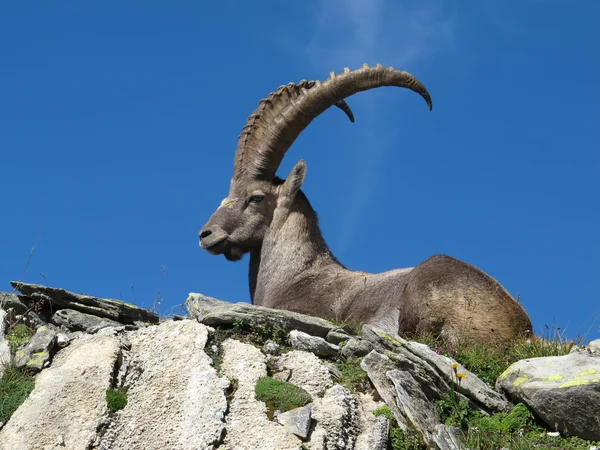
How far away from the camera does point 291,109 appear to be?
14797mm

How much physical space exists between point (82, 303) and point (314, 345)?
9.40ft

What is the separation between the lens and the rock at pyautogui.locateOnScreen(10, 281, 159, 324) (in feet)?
32.6

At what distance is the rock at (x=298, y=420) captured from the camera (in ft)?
24.1

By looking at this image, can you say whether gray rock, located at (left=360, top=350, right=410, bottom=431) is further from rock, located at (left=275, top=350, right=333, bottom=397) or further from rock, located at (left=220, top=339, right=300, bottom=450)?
rock, located at (left=220, top=339, right=300, bottom=450)

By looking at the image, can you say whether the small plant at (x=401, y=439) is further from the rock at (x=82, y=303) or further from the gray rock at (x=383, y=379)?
the rock at (x=82, y=303)

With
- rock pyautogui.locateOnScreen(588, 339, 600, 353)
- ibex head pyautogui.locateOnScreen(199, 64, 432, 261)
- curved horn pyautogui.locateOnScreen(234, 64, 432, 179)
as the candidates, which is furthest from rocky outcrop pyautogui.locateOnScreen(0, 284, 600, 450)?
curved horn pyautogui.locateOnScreen(234, 64, 432, 179)

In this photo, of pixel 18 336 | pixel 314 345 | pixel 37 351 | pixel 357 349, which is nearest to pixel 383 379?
pixel 357 349

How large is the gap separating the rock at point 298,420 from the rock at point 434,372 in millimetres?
1380

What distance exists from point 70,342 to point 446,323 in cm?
453

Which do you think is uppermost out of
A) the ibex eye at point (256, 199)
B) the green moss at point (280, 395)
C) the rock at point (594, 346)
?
the ibex eye at point (256, 199)

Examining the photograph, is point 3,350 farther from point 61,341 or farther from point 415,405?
point 415,405

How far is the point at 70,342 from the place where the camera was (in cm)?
896

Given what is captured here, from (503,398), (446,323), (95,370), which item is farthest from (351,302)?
(95,370)

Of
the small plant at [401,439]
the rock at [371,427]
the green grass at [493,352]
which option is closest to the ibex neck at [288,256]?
the green grass at [493,352]
